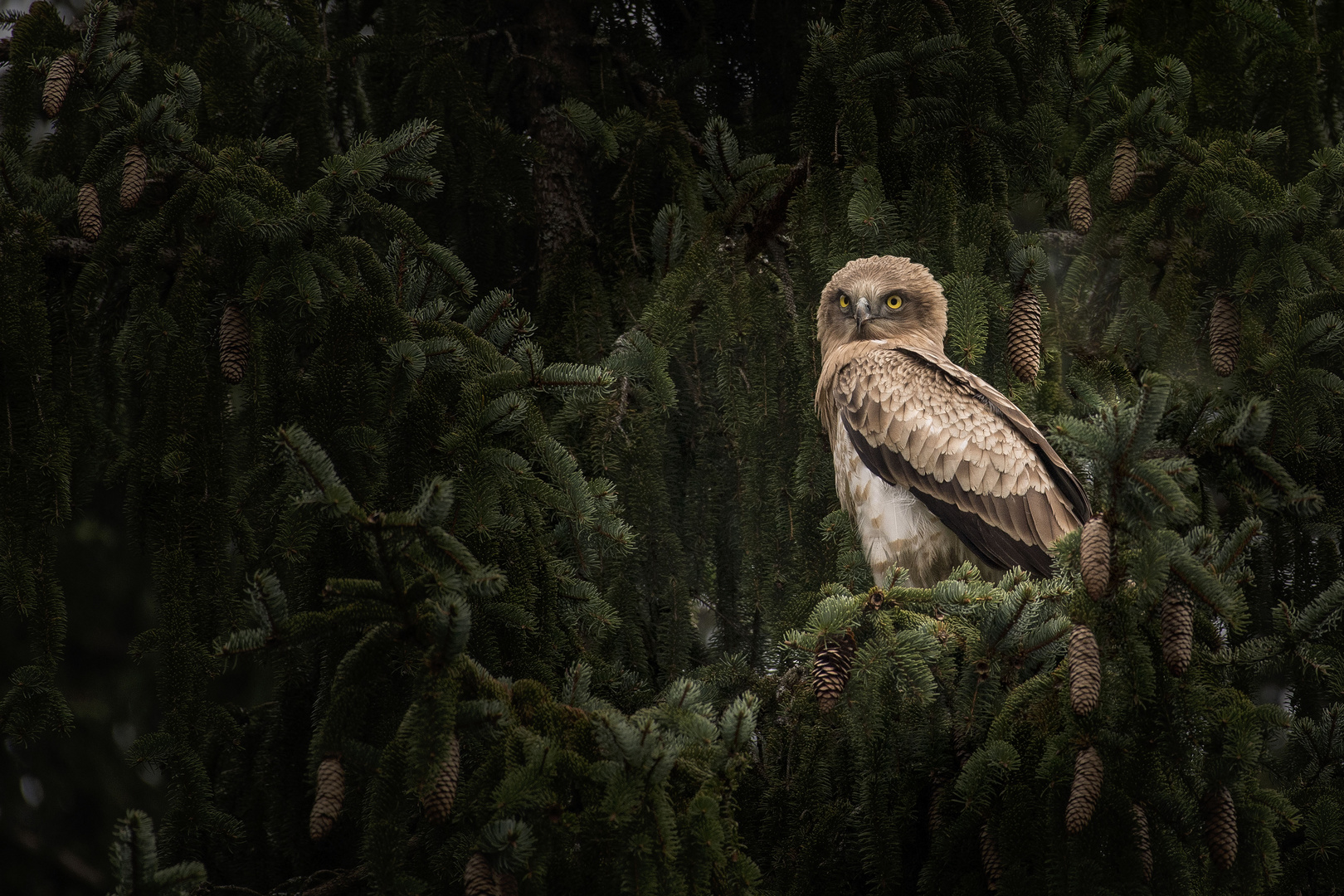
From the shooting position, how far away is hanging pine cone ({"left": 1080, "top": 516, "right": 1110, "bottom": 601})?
8.19 feet

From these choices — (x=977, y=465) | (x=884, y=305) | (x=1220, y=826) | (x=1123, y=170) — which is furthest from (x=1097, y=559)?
(x=884, y=305)

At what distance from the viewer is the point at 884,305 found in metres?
5.59

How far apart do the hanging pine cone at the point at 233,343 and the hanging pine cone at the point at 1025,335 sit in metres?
2.97

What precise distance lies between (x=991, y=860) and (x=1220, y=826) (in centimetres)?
58

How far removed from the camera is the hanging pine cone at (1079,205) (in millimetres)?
4434

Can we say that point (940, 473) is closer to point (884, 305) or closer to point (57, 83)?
point (884, 305)

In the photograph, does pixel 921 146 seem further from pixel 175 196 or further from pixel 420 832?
pixel 420 832

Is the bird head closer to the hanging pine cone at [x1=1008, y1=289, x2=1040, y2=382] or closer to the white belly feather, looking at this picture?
the white belly feather

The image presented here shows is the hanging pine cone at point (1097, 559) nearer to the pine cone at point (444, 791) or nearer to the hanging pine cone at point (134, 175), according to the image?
the pine cone at point (444, 791)

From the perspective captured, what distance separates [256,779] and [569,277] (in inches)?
101

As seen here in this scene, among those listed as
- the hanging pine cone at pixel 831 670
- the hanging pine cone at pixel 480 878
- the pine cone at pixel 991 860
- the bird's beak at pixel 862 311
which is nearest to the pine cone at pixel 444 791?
the hanging pine cone at pixel 480 878

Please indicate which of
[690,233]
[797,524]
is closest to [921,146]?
[690,233]

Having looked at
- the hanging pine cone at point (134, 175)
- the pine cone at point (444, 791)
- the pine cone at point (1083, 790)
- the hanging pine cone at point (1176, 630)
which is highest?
the hanging pine cone at point (134, 175)

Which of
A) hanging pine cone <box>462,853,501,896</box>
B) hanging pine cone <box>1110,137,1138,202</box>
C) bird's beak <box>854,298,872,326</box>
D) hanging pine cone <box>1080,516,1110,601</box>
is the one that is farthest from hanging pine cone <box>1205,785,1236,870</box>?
bird's beak <box>854,298,872,326</box>
